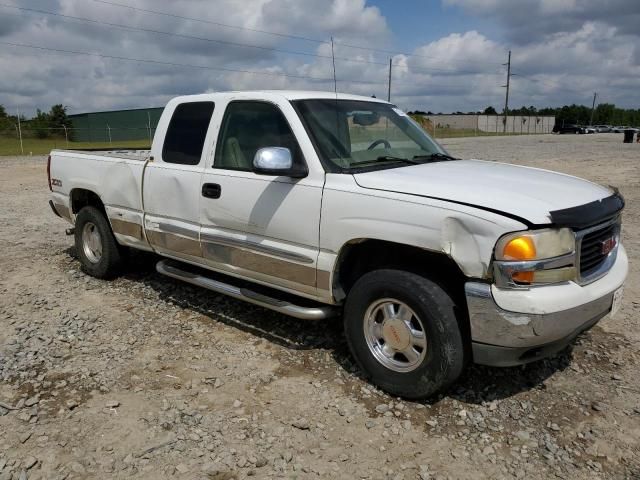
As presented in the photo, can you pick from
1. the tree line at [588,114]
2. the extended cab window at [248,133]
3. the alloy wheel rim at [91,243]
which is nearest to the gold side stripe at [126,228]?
the alloy wheel rim at [91,243]

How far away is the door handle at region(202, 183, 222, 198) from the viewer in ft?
14.5

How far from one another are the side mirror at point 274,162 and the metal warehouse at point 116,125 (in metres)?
35.5

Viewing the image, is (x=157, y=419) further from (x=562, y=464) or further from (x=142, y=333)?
(x=562, y=464)

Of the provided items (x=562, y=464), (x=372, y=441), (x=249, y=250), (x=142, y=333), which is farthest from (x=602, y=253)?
(x=142, y=333)

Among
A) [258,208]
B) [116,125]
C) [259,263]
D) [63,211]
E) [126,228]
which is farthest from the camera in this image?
[116,125]

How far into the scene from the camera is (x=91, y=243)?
20.5 feet

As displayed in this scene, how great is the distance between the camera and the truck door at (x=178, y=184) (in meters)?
4.68

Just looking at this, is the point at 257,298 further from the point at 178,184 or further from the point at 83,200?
the point at 83,200

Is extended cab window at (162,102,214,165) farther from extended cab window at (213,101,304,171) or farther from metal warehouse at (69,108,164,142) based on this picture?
metal warehouse at (69,108,164,142)

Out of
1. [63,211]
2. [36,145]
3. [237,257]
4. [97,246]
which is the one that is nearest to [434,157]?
[237,257]

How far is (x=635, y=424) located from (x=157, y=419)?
Result: 2.88 meters

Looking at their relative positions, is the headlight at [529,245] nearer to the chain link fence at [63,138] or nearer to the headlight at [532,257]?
the headlight at [532,257]

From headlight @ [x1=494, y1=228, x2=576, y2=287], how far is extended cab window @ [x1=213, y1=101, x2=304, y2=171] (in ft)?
5.65

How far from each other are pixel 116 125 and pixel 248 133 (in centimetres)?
4314
